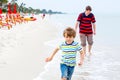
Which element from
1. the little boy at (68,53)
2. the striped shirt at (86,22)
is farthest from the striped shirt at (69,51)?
the striped shirt at (86,22)

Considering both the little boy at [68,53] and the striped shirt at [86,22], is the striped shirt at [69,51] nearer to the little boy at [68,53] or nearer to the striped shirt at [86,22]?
the little boy at [68,53]

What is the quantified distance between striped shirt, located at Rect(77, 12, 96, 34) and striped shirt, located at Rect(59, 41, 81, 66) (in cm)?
496

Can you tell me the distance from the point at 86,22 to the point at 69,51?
17.0 feet

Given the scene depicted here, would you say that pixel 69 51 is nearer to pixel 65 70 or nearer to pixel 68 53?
pixel 68 53

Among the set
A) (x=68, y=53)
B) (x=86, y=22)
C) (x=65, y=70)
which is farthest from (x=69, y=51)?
(x=86, y=22)

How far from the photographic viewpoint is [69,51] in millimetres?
6129

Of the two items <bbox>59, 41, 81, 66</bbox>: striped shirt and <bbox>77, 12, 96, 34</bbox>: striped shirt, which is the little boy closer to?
<bbox>59, 41, 81, 66</bbox>: striped shirt

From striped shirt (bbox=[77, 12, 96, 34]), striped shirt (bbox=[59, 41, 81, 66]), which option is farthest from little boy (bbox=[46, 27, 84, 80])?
striped shirt (bbox=[77, 12, 96, 34])

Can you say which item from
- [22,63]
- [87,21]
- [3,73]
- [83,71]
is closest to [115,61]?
[87,21]

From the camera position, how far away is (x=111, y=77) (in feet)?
28.8

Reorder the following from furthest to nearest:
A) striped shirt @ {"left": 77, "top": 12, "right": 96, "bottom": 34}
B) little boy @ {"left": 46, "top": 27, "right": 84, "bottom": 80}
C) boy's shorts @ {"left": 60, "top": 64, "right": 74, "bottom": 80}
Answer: striped shirt @ {"left": 77, "top": 12, "right": 96, "bottom": 34} < boy's shorts @ {"left": 60, "top": 64, "right": 74, "bottom": 80} < little boy @ {"left": 46, "top": 27, "right": 84, "bottom": 80}

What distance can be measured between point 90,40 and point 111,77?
9.99ft

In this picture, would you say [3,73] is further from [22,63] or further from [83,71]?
[83,71]

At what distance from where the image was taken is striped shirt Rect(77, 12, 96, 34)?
36.4ft
